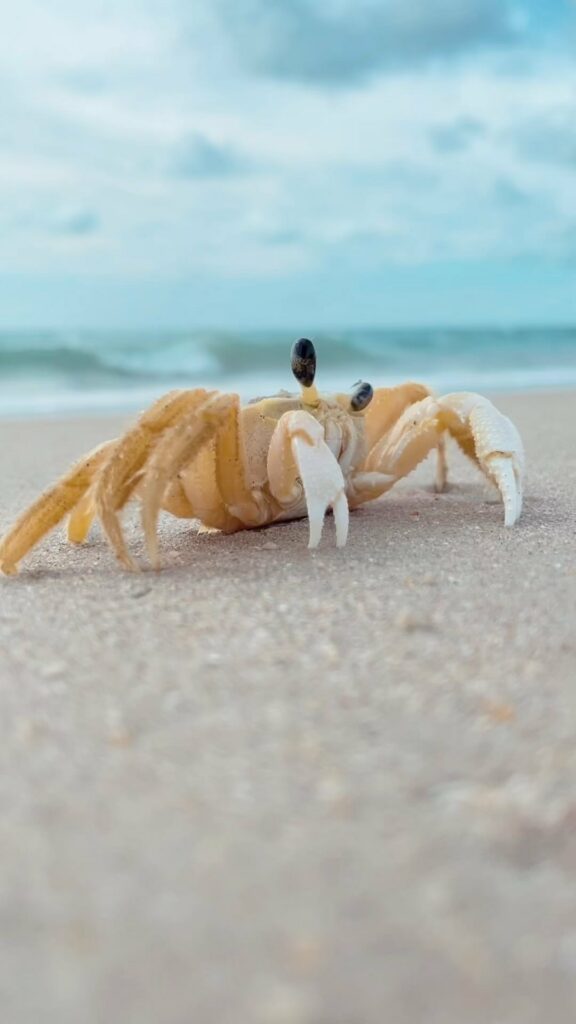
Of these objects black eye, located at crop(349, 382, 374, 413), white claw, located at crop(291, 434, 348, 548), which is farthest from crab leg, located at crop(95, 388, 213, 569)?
black eye, located at crop(349, 382, 374, 413)

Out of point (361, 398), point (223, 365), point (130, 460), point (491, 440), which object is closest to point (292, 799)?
point (130, 460)

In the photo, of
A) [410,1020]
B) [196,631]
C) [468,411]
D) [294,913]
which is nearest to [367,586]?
[196,631]

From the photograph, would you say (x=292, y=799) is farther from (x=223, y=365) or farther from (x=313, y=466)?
(x=223, y=365)

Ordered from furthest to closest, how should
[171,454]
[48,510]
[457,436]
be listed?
[457,436]
[48,510]
[171,454]

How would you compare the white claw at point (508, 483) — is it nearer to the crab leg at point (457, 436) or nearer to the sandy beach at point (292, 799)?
the crab leg at point (457, 436)

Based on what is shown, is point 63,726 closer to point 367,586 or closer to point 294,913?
point 294,913

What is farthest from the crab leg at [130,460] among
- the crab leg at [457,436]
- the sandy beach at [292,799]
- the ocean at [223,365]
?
the ocean at [223,365]
